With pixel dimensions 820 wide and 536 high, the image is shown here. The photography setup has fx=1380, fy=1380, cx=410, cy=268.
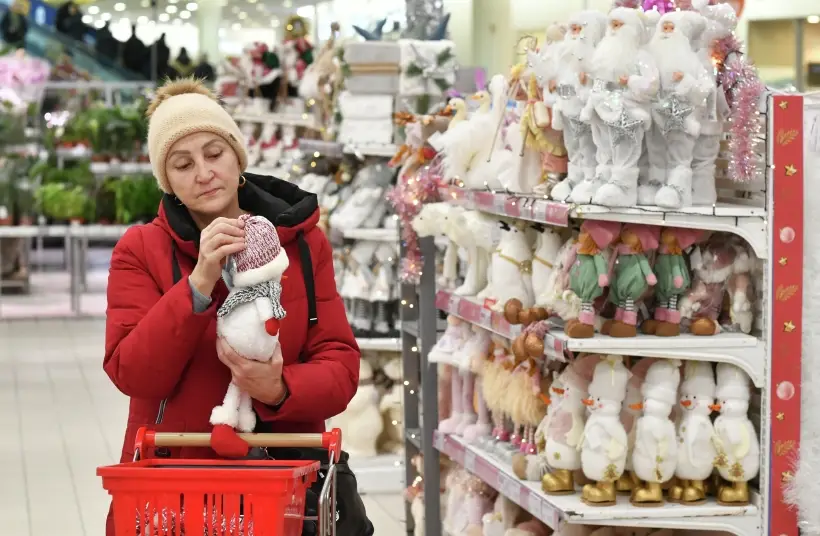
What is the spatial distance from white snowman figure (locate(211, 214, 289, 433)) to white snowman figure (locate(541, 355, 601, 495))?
1.51 m

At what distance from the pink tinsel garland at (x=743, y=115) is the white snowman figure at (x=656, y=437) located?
1.77ft

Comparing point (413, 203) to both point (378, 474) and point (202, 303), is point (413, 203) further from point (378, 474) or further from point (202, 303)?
point (202, 303)

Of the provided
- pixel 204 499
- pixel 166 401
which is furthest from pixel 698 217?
pixel 204 499

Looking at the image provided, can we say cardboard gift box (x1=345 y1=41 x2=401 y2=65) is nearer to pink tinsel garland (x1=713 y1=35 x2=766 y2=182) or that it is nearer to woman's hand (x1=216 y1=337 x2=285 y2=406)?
pink tinsel garland (x1=713 y1=35 x2=766 y2=182)

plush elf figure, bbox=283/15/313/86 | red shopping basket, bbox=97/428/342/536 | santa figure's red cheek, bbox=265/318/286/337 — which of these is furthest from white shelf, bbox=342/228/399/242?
plush elf figure, bbox=283/15/313/86

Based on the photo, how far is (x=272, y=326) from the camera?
2.34 meters

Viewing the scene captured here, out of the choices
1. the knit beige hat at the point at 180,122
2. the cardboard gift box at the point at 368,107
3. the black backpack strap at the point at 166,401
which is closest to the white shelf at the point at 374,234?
the cardboard gift box at the point at 368,107

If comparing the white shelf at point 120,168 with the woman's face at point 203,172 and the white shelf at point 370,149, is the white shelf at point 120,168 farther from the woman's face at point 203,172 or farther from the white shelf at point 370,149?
the woman's face at point 203,172

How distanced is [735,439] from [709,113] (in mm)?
852

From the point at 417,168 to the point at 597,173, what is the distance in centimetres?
161

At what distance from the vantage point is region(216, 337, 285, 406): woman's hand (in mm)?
2367

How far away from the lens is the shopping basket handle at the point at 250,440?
2.39 meters

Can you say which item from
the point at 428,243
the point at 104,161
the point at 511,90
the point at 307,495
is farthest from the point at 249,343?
the point at 104,161

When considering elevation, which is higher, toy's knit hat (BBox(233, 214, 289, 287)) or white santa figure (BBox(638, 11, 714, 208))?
white santa figure (BBox(638, 11, 714, 208))
